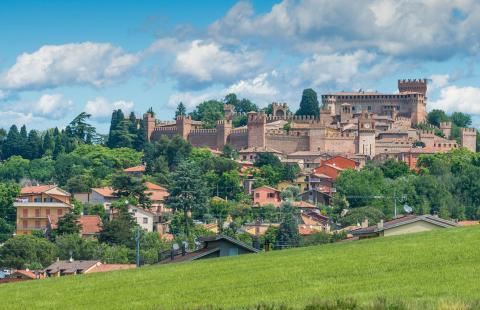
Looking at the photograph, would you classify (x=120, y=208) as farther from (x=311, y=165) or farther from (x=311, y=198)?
(x=311, y=165)

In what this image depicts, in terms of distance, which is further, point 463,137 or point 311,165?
point 463,137

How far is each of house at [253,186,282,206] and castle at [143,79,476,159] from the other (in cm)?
1652

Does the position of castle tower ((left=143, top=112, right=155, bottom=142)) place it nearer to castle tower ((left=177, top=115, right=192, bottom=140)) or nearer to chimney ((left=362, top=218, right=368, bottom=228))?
castle tower ((left=177, top=115, right=192, bottom=140))

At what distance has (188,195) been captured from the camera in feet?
327

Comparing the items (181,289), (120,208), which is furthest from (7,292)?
(120,208)

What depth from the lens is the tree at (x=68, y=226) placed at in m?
82.9

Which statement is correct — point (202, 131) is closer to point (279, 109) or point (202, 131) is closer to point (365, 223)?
point (279, 109)

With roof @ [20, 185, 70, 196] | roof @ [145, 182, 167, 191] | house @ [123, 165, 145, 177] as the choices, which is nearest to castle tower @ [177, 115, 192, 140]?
house @ [123, 165, 145, 177]

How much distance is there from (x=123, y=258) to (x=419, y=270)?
4247 cm

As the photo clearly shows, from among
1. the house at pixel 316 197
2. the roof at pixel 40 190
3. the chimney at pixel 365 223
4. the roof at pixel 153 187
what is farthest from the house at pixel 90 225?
the house at pixel 316 197

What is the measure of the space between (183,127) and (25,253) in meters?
64.9

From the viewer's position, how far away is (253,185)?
111062mm

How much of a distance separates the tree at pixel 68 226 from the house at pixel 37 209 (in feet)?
28.9

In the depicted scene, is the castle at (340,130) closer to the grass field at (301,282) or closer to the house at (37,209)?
the house at (37,209)
